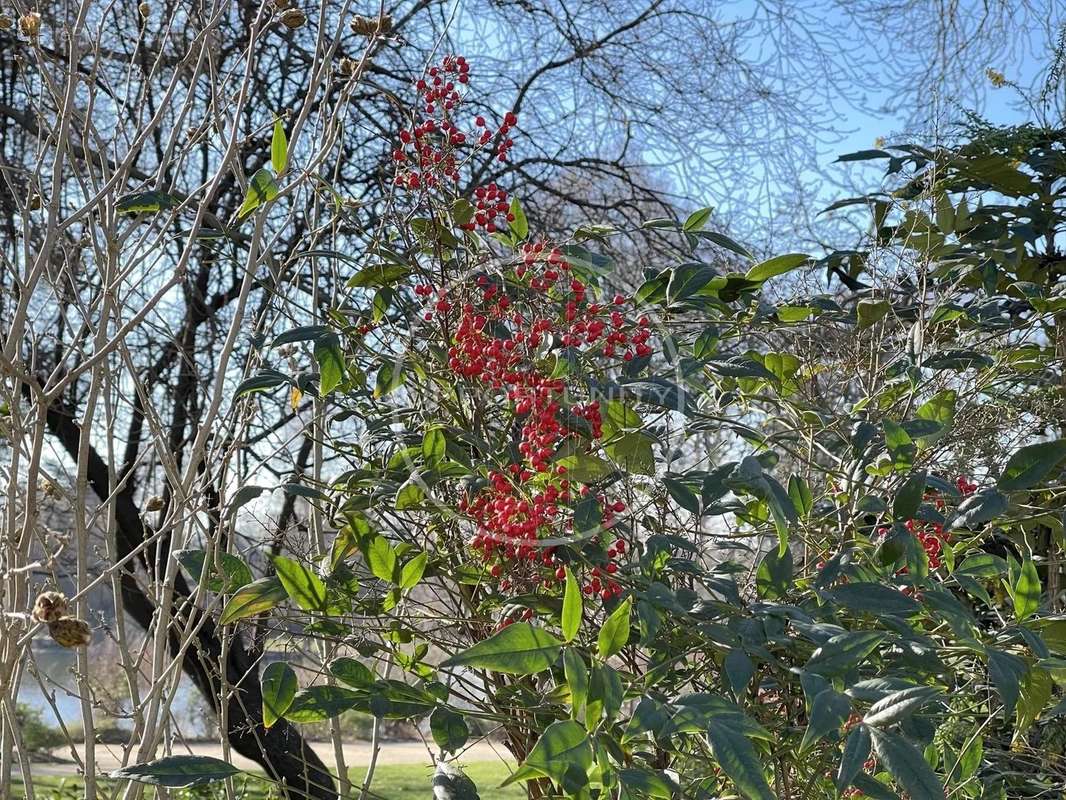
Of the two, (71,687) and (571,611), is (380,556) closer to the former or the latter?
(571,611)

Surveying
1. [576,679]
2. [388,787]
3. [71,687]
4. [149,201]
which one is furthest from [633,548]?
[71,687]

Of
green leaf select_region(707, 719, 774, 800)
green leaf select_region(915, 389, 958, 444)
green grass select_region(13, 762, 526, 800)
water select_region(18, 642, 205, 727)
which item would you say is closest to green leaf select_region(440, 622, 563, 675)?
green leaf select_region(707, 719, 774, 800)

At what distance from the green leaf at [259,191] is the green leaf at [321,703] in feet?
1.44

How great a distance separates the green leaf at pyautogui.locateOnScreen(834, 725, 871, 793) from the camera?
22.8 inches

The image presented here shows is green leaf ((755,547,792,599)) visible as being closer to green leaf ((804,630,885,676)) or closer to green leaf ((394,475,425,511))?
green leaf ((804,630,885,676))

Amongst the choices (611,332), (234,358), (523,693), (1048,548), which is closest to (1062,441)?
(611,332)

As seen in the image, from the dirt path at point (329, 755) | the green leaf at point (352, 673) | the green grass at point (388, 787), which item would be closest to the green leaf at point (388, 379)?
the green leaf at point (352, 673)

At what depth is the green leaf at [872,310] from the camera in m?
1.15

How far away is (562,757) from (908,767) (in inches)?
7.9

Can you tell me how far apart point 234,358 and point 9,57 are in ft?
3.54

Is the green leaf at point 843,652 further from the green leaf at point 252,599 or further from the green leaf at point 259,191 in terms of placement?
the green leaf at point 259,191

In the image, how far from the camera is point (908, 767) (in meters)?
0.60

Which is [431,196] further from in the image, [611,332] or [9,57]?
[9,57]

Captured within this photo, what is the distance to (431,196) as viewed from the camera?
3.43 feet
